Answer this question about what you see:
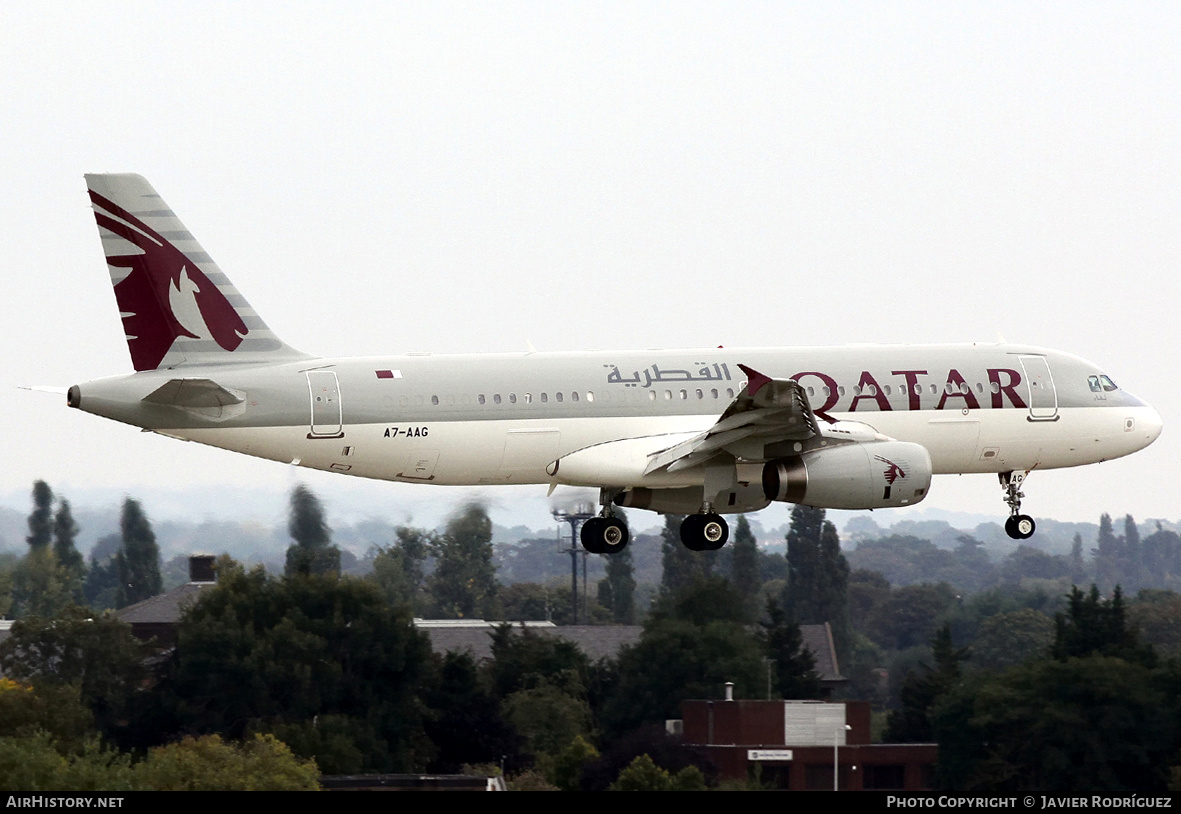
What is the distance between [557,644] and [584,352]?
144ft

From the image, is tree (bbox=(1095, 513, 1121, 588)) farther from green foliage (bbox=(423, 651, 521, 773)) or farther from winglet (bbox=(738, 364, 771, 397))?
winglet (bbox=(738, 364, 771, 397))

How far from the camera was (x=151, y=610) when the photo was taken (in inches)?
4001

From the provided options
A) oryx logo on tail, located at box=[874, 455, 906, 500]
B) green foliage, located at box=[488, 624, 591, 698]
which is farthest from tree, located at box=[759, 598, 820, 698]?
oryx logo on tail, located at box=[874, 455, 906, 500]

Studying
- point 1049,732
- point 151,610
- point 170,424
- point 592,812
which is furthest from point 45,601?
point 592,812

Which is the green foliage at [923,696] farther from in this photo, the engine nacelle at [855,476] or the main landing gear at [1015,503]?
the engine nacelle at [855,476]

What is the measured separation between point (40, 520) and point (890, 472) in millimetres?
65114

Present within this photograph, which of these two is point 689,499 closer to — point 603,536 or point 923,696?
point 603,536

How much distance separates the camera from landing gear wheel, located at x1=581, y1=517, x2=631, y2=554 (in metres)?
50.2

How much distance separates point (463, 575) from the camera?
10588 cm

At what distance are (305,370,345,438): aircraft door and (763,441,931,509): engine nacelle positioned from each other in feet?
34.3

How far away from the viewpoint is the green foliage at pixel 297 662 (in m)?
81.9

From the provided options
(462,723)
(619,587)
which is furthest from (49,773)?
(619,587)

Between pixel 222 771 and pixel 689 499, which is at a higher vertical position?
pixel 689 499

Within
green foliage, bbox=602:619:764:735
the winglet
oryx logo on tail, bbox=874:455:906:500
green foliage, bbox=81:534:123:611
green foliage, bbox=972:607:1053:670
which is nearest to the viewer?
the winglet
